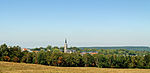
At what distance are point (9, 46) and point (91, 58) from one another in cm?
4142

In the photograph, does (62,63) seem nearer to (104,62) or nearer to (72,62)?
(72,62)

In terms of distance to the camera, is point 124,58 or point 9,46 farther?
point 9,46

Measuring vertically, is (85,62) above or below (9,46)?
below

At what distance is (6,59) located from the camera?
9750 cm

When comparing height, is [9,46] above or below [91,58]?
above

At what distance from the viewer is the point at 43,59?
9688cm

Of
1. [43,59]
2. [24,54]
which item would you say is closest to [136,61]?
[43,59]

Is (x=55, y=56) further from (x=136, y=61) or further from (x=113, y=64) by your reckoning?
(x=136, y=61)

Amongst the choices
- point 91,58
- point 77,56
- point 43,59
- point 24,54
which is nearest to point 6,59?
point 24,54

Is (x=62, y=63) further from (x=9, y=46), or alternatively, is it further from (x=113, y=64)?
(x=9, y=46)

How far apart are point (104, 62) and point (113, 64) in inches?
167

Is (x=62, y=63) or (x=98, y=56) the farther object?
(x=98, y=56)

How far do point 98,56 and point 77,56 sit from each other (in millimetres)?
10218

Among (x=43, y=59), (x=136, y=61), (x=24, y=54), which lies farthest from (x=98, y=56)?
(x=24, y=54)
